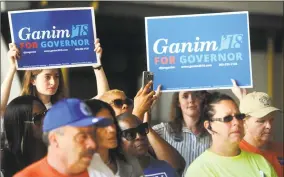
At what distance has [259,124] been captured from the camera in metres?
3.88

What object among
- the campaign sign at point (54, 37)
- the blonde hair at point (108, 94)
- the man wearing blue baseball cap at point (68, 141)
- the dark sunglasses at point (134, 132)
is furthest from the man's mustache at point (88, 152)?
the campaign sign at point (54, 37)

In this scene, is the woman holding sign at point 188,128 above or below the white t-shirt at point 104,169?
above

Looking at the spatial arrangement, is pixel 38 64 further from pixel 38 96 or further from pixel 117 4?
pixel 117 4

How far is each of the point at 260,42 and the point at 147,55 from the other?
80 centimetres

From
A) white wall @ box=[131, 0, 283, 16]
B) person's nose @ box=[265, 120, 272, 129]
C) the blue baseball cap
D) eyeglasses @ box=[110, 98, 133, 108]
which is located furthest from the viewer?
person's nose @ box=[265, 120, 272, 129]

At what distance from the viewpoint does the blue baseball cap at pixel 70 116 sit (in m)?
3.45

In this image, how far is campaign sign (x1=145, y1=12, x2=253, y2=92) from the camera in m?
3.74

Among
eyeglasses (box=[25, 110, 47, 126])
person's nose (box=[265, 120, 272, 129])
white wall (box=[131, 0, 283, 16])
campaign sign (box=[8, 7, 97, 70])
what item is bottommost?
person's nose (box=[265, 120, 272, 129])

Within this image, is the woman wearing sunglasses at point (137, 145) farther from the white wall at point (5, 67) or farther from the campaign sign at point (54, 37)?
the white wall at point (5, 67)

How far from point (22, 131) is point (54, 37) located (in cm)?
65

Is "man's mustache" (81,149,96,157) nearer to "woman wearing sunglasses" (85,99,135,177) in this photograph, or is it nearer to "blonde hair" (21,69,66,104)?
"woman wearing sunglasses" (85,99,135,177)

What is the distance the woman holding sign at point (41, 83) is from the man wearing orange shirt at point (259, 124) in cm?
99

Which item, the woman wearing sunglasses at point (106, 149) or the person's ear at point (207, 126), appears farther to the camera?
the person's ear at point (207, 126)

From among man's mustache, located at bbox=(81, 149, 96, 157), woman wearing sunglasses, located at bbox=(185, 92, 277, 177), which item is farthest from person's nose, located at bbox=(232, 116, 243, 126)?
man's mustache, located at bbox=(81, 149, 96, 157)
